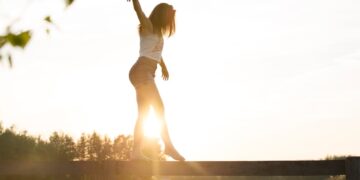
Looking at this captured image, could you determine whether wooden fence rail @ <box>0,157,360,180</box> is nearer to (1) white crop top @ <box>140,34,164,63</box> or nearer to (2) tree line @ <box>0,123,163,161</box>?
(1) white crop top @ <box>140,34,164,63</box>

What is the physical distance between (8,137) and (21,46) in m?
43.1

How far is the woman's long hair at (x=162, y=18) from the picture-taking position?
27.2 feet

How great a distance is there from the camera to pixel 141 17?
8.07 m

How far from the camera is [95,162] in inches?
308

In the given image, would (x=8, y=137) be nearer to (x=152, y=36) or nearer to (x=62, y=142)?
(x=62, y=142)

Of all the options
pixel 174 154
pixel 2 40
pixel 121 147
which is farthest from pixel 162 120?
pixel 121 147

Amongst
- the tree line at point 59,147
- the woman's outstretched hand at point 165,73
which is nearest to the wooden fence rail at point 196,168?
the woman's outstretched hand at point 165,73

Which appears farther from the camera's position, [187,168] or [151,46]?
[151,46]

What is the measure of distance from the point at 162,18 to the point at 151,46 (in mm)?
407

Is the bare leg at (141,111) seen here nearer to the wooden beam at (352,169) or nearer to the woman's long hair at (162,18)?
the woman's long hair at (162,18)

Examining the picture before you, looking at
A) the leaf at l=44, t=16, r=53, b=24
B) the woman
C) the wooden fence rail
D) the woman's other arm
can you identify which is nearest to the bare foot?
the woman

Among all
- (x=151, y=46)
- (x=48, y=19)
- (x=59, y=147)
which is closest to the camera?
(x=48, y=19)

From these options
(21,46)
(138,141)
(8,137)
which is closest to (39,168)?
(138,141)

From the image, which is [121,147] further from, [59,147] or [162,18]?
[162,18]
